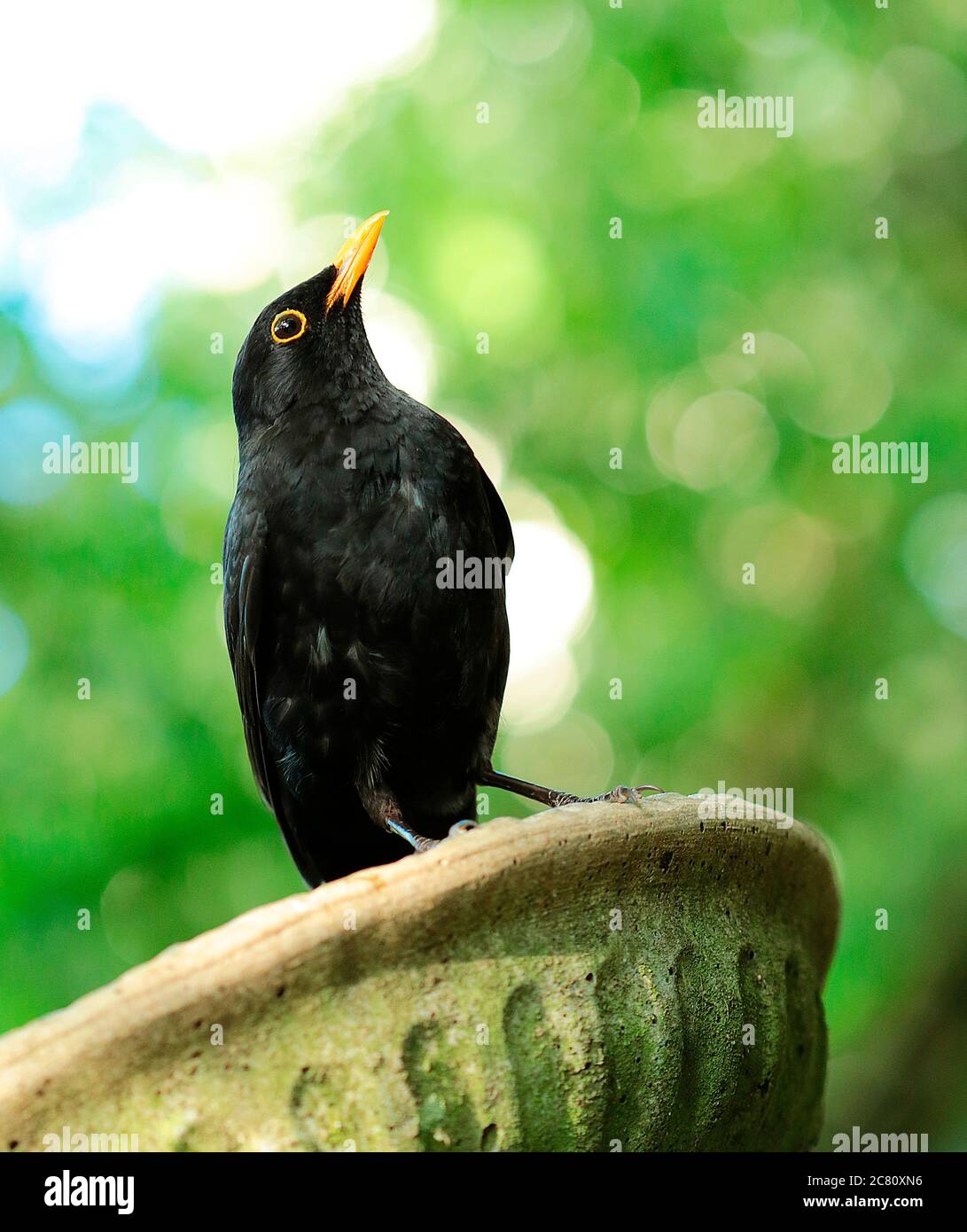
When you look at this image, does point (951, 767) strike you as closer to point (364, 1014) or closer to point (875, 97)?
point (875, 97)

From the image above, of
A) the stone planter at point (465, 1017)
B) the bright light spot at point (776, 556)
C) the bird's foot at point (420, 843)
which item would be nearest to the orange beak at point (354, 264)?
the bird's foot at point (420, 843)

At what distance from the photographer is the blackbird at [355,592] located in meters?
3.24

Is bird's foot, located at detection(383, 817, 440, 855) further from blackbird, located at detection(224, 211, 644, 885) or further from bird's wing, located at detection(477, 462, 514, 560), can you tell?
bird's wing, located at detection(477, 462, 514, 560)

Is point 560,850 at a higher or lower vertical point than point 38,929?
higher

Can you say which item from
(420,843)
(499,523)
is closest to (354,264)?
(499,523)

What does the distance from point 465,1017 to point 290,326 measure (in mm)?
2241

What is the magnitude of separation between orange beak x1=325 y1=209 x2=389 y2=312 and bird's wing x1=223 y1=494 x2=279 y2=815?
27.0 inches

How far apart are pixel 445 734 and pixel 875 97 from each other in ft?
14.6

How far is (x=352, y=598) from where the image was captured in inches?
127

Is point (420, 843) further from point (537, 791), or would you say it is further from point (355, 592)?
point (355, 592)

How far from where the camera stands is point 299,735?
11.1 ft

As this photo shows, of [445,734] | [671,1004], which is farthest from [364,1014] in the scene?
[445,734]

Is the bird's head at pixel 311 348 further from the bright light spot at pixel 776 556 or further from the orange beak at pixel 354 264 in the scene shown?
the bright light spot at pixel 776 556

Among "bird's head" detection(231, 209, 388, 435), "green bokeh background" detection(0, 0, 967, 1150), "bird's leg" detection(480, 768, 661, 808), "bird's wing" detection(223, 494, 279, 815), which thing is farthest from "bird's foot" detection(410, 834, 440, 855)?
"green bokeh background" detection(0, 0, 967, 1150)
